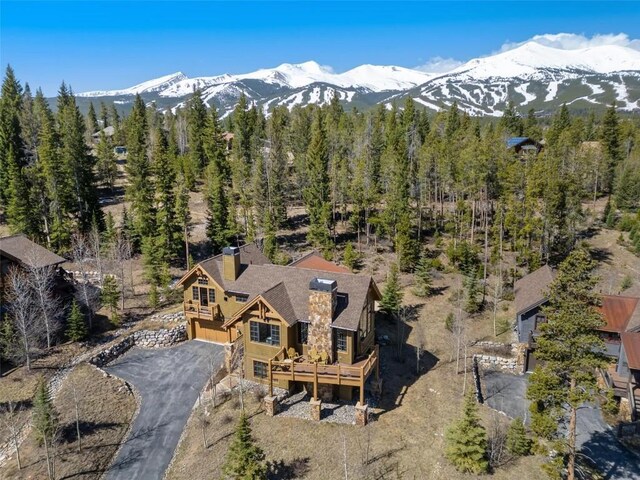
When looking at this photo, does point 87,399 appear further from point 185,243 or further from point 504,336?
point 504,336

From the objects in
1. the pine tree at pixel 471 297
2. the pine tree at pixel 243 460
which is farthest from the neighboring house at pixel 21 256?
the pine tree at pixel 471 297

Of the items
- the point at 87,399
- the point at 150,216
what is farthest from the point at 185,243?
the point at 87,399

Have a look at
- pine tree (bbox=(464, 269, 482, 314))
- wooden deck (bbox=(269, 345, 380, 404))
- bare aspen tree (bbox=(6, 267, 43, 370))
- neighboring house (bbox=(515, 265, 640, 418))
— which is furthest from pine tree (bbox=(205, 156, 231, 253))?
neighboring house (bbox=(515, 265, 640, 418))

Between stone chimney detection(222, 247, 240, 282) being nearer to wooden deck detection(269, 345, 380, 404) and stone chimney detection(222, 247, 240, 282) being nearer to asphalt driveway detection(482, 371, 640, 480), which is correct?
wooden deck detection(269, 345, 380, 404)

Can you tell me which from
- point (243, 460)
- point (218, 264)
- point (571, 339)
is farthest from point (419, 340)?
point (243, 460)

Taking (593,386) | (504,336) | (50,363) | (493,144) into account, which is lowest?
(504,336)
